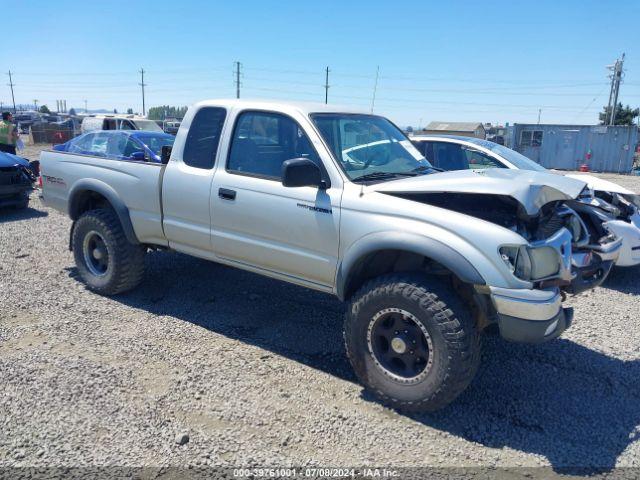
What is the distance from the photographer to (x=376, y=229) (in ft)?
11.3

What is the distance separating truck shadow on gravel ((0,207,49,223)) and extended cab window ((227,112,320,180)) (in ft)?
22.6

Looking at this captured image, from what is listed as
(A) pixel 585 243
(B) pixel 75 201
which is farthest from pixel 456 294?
(B) pixel 75 201

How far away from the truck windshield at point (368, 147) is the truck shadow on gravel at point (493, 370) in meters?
1.56

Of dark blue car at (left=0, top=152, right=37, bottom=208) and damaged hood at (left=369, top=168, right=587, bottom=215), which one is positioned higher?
damaged hood at (left=369, top=168, right=587, bottom=215)

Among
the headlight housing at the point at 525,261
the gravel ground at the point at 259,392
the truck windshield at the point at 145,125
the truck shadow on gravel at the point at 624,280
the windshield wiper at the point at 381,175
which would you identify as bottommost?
the gravel ground at the point at 259,392

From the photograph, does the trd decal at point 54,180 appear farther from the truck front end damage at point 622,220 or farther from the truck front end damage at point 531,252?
the truck front end damage at point 622,220

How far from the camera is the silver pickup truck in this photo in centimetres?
317

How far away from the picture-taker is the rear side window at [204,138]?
4.47 m

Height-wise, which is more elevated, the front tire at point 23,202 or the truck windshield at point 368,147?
the truck windshield at point 368,147

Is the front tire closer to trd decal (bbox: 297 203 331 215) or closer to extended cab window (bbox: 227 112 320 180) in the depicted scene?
extended cab window (bbox: 227 112 320 180)

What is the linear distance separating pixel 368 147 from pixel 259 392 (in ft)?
A: 6.99

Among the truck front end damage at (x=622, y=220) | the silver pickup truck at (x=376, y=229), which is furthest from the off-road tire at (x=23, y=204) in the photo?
the truck front end damage at (x=622, y=220)

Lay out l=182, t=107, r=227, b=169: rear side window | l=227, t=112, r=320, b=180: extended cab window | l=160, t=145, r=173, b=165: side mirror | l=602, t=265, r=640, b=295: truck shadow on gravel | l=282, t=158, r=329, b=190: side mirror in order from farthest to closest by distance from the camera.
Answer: l=602, t=265, r=640, b=295: truck shadow on gravel, l=160, t=145, r=173, b=165: side mirror, l=182, t=107, r=227, b=169: rear side window, l=227, t=112, r=320, b=180: extended cab window, l=282, t=158, r=329, b=190: side mirror

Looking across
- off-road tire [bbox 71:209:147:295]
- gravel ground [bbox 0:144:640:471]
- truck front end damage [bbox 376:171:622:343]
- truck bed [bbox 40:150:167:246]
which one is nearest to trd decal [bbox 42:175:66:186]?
truck bed [bbox 40:150:167:246]
